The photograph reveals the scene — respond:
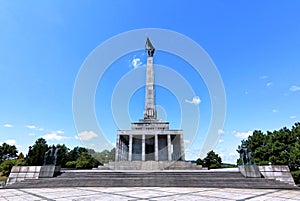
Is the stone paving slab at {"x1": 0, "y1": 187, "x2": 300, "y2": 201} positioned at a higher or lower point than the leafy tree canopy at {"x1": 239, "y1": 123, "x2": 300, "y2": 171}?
lower

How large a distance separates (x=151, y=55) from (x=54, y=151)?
23.9m

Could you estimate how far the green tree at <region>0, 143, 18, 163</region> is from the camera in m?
56.7

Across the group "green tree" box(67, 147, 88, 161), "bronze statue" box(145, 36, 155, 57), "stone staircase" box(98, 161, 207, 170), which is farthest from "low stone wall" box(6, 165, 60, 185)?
"green tree" box(67, 147, 88, 161)

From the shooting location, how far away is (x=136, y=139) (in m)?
24.1

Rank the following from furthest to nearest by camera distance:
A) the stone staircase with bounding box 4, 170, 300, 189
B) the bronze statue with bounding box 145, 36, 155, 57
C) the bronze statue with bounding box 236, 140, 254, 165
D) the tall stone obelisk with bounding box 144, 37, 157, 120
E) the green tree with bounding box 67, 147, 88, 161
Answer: the green tree with bounding box 67, 147, 88, 161 → the bronze statue with bounding box 145, 36, 155, 57 → the tall stone obelisk with bounding box 144, 37, 157, 120 → the bronze statue with bounding box 236, 140, 254, 165 → the stone staircase with bounding box 4, 170, 300, 189

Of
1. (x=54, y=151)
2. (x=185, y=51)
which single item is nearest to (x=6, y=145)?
(x=54, y=151)

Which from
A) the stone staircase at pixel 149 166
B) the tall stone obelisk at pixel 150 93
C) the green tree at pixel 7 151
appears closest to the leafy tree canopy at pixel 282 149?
the stone staircase at pixel 149 166

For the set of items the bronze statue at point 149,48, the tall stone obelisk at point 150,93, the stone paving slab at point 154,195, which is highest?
the bronze statue at point 149,48

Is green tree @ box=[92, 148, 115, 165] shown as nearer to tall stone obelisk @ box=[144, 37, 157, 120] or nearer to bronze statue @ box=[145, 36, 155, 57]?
tall stone obelisk @ box=[144, 37, 157, 120]

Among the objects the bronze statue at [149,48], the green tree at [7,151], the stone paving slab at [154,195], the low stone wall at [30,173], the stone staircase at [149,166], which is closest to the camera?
the stone paving slab at [154,195]

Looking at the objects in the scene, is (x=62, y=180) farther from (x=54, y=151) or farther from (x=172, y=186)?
(x=172, y=186)

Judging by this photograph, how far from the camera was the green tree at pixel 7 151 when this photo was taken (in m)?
56.7

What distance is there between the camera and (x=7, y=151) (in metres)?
57.8

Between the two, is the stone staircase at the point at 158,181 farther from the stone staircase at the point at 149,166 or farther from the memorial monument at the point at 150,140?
the memorial monument at the point at 150,140
